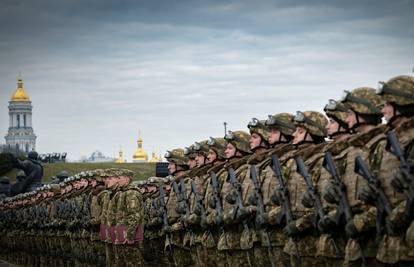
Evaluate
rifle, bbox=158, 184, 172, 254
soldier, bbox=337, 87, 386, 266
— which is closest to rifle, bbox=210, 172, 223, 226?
rifle, bbox=158, 184, 172, 254

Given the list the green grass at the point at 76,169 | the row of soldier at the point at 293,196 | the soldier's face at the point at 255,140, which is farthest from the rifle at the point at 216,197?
the green grass at the point at 76,169

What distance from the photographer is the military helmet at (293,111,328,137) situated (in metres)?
13.4

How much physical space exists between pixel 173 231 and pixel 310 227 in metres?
6.32

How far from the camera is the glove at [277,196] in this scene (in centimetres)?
1277

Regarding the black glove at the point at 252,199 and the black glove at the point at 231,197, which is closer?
the black glove at the point at 252,199

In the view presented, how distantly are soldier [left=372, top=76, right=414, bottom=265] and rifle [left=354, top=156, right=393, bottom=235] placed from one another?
0.07m

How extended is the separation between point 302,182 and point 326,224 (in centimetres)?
138

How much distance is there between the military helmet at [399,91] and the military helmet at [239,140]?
5543 millimetres

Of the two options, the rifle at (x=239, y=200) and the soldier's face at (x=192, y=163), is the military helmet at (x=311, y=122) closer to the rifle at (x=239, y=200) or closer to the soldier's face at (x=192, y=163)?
the rifle at (x=239, y=200)

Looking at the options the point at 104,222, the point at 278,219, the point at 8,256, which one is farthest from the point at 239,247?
the point at 8,256

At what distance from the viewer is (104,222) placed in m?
21.5

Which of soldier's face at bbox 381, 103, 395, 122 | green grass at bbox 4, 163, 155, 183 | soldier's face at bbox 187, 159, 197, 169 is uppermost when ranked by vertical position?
green grass at bbox 4, 163, 155, 183

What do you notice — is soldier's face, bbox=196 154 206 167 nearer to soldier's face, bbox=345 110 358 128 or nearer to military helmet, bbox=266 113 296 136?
military helmet, bbox=266 113 296 136

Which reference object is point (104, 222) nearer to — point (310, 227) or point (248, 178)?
point (248, 178)
